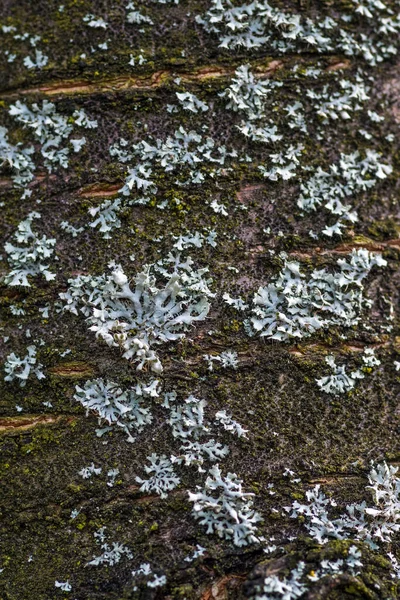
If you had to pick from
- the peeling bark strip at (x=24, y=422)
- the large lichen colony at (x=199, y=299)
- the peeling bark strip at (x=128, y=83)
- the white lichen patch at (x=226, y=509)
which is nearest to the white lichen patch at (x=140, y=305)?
the large lichen colony at (x=199, y=299)

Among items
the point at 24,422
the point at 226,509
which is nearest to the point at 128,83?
the point at 24,422

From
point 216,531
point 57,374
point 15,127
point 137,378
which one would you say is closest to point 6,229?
point 15,127

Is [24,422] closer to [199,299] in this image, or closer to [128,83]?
[199,299]

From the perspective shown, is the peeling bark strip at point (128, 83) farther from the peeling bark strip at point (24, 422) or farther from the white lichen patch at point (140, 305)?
the peeling bark strip at point (24, 422)

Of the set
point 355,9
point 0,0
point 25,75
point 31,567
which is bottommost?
point 31,567

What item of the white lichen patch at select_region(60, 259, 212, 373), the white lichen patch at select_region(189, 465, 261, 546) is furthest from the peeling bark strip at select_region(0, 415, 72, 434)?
the white lichen patch at select_region(189, 465, 261, 546)

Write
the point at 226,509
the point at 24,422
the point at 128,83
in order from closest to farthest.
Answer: the point at 226,509
the point at 24,422
the point at 128,83

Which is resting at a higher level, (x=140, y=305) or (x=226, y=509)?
(x=140, y=305)

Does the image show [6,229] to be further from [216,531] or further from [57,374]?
[216,531]

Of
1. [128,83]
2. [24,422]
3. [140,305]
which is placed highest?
[128,83]
